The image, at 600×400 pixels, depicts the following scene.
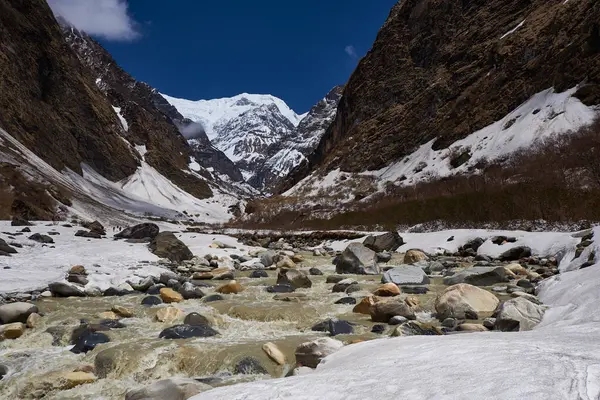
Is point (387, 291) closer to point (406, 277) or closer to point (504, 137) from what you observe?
point (406, 277)

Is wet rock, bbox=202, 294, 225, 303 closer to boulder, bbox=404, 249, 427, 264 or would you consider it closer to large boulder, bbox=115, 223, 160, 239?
boulder, bbox=404, 249, 427, 264

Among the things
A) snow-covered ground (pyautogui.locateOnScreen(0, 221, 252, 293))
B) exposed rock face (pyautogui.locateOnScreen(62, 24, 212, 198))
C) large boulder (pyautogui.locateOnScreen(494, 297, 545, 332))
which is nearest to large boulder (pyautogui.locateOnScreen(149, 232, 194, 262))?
snow-covered ground (pyautogui.locateOnScreen(0, 221, 252, 293))

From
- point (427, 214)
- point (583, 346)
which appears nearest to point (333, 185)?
point (427, 214)

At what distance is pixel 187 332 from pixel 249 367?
2014 mm

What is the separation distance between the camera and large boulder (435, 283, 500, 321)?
7.86 metres

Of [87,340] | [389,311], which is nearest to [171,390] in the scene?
[87,340]

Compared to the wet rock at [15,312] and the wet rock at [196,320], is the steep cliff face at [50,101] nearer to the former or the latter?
the wet rock at [15,312]

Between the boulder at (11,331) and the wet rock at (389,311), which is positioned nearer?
the boulder at (11,331)

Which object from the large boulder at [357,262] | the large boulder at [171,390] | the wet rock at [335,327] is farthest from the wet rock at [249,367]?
the large boulder at [357,262]

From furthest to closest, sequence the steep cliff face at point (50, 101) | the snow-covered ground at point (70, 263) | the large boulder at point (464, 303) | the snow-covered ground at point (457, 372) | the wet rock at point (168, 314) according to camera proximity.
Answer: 1. the steep cliff face at point (50, 101)
2. the snow-covered ground at point (70, 263)
3. the wet rock at point (168, 314)
4. the large boulder at point (464, 303)
5. the snow-covered ground at point (457, 372)

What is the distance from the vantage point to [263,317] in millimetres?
8695

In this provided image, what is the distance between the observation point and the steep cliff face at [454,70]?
4038 centimetres

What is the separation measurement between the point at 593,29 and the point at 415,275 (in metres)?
37.8

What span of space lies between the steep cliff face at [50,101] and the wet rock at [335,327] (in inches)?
2907
